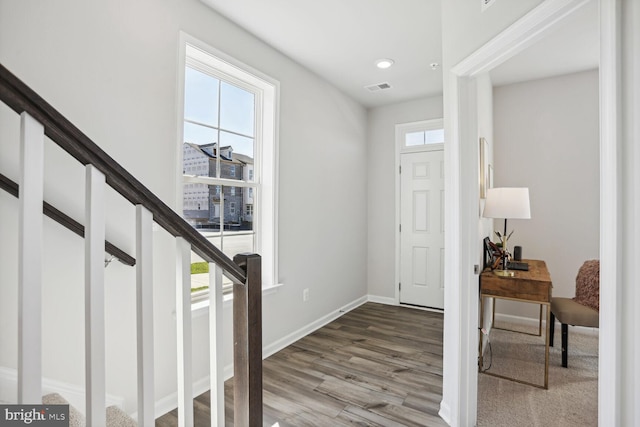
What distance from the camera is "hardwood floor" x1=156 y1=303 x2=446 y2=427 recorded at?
6.66ft

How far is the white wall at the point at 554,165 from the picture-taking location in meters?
3.40

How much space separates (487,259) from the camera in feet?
10.1

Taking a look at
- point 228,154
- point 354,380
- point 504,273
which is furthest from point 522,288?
point 228,154

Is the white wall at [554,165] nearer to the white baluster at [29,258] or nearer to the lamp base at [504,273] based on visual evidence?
the lamp base at [504,273]

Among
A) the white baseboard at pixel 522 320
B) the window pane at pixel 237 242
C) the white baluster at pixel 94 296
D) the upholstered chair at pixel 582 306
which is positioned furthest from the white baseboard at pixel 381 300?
the white baluster at pixel 94 296

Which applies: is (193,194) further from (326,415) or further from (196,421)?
(326,415)

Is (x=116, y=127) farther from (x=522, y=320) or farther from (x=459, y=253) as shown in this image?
(x=522, y=320)

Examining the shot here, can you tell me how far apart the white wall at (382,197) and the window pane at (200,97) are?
2.62m

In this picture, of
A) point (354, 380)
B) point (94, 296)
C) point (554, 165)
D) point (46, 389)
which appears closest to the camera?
point (94, 296)

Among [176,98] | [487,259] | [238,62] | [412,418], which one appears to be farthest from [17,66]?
[487,259]

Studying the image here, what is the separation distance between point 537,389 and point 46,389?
2931mm

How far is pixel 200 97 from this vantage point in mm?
2402

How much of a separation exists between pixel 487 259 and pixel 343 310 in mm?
1804

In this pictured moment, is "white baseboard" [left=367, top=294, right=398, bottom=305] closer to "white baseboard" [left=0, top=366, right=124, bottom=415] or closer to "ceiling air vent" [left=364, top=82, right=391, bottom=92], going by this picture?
"ceiling air vent" [left=364, top=82, right=391, bottom=92]
